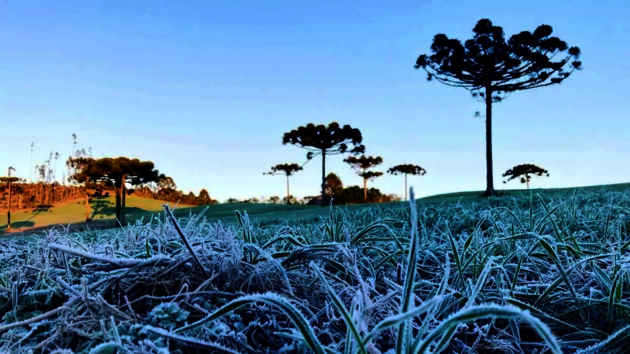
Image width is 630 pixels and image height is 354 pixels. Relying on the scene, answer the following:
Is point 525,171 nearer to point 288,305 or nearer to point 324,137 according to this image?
point 324,137

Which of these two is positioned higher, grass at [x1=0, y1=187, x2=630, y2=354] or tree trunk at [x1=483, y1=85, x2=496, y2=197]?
tree trunk at [x1=483, y1=85, x2=496, y2=197]

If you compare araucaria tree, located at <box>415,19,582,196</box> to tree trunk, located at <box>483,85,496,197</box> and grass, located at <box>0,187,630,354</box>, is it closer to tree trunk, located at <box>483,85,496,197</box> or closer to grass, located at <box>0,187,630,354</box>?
tree trunk, located at <box>483,85,496,197</box>

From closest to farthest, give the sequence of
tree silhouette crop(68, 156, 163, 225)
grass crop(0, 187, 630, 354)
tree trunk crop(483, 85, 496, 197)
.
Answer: grass crop(0, 187, 630, 354) → tree trunk crop(483, 85, 496, 197) → tree silhouette crop(68, 156, 163, 225)

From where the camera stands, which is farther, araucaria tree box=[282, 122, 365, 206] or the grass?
araucaria tree box=[282, 122, 365, 206]

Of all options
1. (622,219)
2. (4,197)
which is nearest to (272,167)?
(4,197)

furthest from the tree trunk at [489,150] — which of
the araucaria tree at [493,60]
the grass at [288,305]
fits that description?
the grass at [288,305]

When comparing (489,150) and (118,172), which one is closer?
(489,150)

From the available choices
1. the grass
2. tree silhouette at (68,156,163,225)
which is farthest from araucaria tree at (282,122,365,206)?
the grass

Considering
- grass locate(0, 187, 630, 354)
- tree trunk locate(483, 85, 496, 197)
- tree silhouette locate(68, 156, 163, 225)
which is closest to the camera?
grass locate(0, 187, 630, 354)

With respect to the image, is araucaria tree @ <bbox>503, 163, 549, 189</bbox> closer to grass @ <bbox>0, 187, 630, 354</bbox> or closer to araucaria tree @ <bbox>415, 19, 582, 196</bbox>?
araucaria tree @ <bbox>415, 19, 582, 196</bbox>

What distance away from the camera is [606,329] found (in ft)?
2.93

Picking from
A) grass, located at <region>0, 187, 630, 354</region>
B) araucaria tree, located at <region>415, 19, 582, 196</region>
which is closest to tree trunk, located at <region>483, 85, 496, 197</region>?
araucaria tree, located at <region>415, 19, 582, 196</region>

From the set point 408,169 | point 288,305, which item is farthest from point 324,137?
point 288,305

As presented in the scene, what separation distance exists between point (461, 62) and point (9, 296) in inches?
930
